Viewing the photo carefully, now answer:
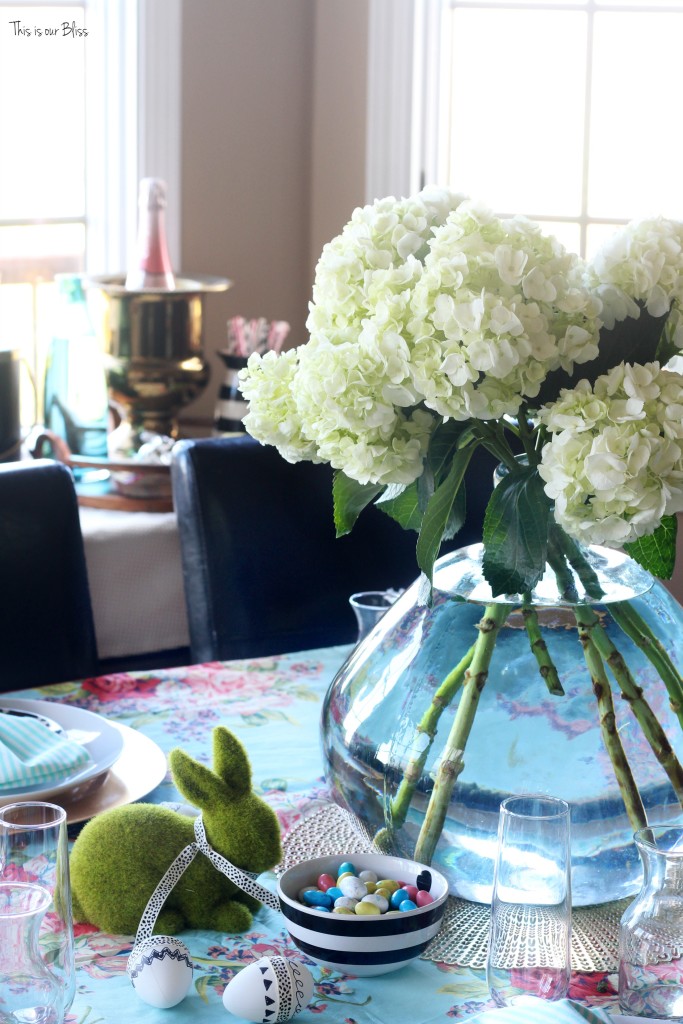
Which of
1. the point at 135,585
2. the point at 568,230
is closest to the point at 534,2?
the point at 568,230

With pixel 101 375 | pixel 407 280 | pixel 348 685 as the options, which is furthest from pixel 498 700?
pixel 101 375

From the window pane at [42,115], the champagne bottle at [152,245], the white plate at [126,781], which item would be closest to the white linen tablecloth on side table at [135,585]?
the champagne bottle at [152,245]

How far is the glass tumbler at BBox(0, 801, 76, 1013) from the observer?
2.19ft

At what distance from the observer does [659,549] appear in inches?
30.9

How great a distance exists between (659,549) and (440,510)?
0.14m

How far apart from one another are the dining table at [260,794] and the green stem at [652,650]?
0.18 meters

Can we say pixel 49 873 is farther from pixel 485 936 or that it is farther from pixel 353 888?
pixel 485 936

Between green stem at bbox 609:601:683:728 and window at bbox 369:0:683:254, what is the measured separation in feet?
6.18

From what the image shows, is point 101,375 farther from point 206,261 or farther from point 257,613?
point 257,613

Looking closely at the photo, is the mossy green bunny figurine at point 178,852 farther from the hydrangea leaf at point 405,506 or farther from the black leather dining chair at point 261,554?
the black leather dining chair at point 261,554

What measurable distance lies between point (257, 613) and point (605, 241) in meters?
0.86

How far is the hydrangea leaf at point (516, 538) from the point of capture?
2.44ft

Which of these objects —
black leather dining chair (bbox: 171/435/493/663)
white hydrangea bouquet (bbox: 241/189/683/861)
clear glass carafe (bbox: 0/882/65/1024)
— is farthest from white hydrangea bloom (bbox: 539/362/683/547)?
black leather dining chair (bbox: 171/435/493/663)

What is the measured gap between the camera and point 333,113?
105 inches
